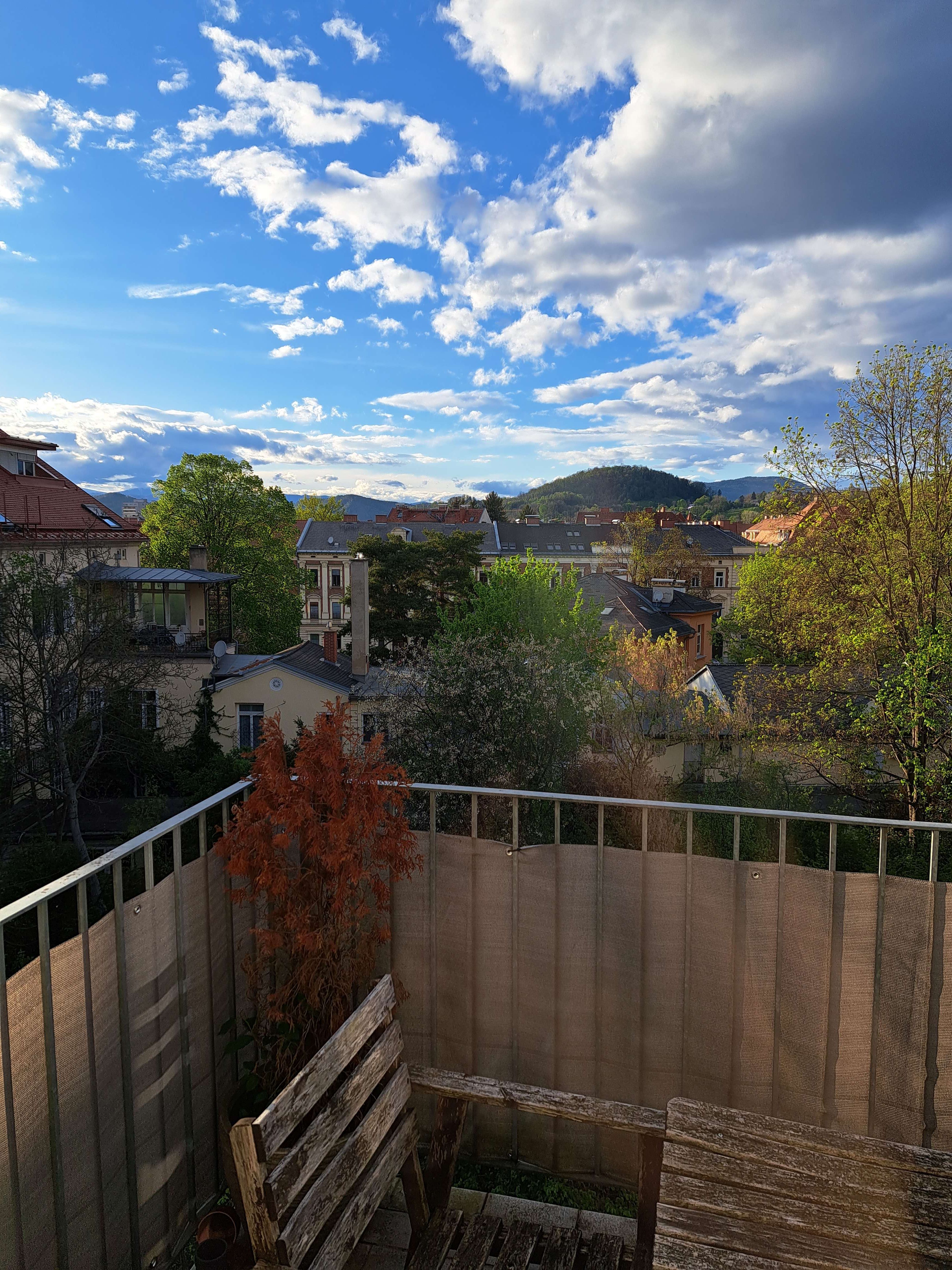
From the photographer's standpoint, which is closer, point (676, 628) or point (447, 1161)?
point (447, 1161)

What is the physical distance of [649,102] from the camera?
11695mm

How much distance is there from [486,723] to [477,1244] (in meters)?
10.1

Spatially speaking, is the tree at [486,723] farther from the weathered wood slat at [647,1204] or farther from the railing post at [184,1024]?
the weathered wood slat at [647,1204]

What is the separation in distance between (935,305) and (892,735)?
1386 centimetres

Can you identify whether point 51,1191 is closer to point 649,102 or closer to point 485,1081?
point 485,1081

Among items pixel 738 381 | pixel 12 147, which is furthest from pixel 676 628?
pixel 738 381

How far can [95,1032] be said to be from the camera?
6.70 ft

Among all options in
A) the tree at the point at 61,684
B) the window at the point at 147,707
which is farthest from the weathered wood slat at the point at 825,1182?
the window at the point at 147,707

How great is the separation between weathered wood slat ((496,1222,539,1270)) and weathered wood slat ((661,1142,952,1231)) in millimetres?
601

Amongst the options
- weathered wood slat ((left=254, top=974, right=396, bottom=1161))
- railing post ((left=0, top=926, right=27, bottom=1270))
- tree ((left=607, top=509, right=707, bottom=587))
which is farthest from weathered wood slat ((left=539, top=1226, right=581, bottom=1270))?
tree ((left=607, top=509, right=707, bottom=587))

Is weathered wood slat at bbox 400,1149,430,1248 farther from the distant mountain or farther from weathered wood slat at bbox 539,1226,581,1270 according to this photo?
the distant mountain

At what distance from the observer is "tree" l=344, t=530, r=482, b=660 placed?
32.1 metres

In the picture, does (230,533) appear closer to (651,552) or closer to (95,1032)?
(651,552)

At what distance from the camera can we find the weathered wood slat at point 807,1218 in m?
1.67
